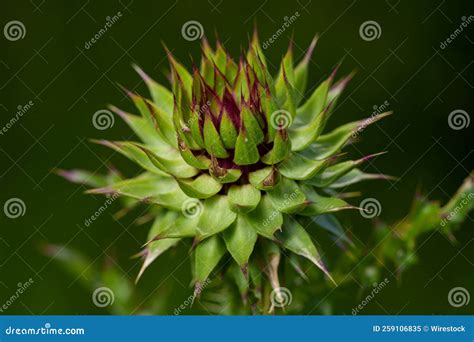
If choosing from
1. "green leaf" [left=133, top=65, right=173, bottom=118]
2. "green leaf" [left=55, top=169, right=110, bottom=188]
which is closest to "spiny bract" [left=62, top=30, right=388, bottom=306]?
"green leaf" [left=133, top=65, right=173, bottom=118]

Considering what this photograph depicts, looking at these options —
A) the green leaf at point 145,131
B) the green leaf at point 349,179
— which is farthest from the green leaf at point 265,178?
the green leaf at point 145,131

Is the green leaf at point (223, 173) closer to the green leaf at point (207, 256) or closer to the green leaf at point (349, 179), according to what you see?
the green leaf at point (207, 256)

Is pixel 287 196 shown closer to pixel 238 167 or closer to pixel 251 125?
pixel 238 167

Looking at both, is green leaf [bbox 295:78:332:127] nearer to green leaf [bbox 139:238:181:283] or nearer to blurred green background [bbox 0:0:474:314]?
green leaf [bbox 139:238:181:283]

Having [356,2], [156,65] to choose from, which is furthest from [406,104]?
[156,65]

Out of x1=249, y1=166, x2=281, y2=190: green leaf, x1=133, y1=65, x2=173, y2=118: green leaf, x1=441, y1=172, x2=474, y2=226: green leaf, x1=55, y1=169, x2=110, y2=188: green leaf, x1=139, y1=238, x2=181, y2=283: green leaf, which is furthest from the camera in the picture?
x1=441, y1=172, x2=474, y2=226: green leaf

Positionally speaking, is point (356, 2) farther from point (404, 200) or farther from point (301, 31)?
point (404, 200)

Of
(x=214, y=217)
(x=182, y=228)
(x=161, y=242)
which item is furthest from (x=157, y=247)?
(x=214, y=217)
